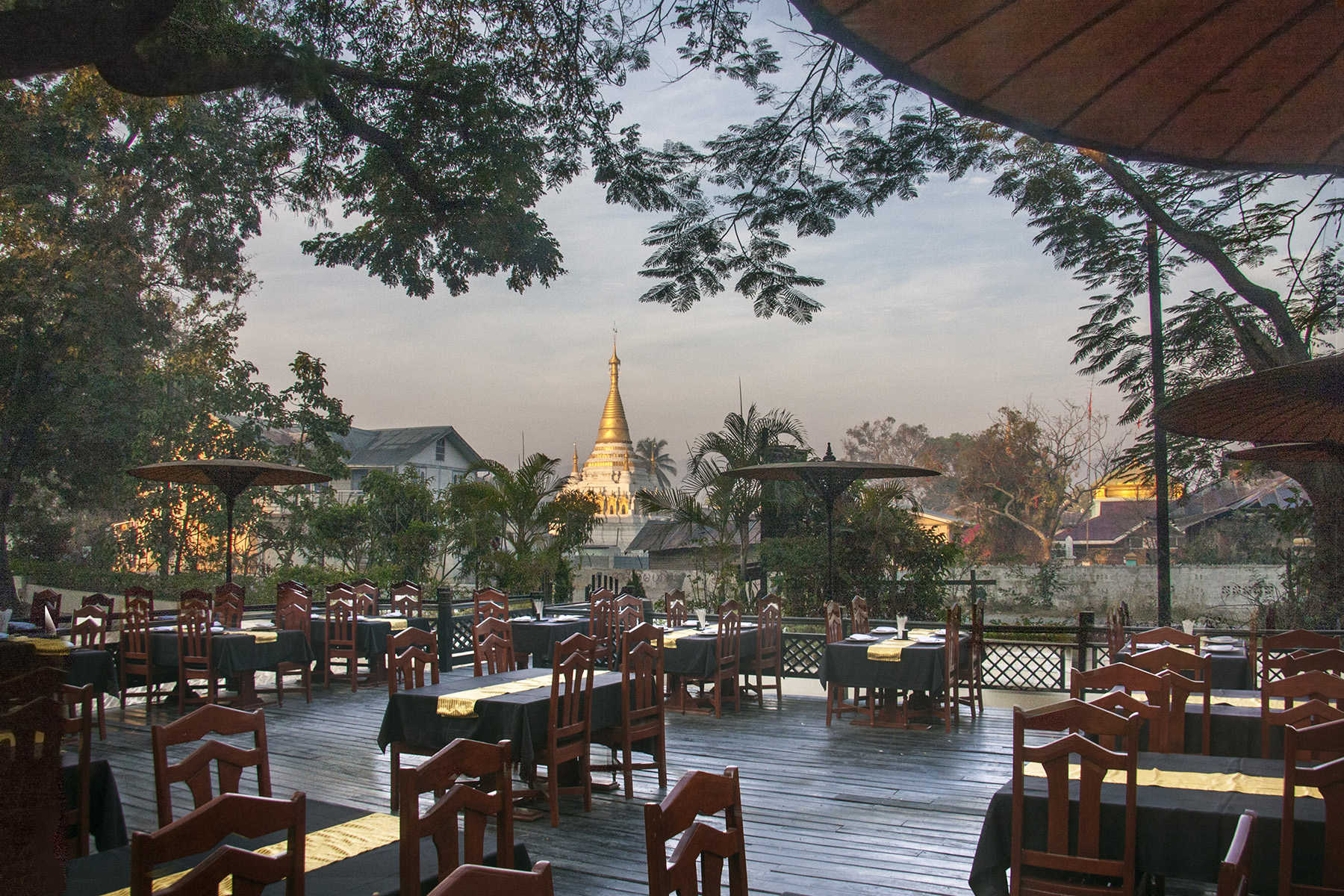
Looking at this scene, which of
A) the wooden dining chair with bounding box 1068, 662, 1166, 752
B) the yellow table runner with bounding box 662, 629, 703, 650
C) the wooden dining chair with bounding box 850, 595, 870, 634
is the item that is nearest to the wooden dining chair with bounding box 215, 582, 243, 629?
the yellow table runner with bounding box 662, 629, 703, 650

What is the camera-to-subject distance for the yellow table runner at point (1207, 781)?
3.53 m

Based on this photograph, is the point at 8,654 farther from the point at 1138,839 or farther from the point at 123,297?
the point at 1138,839

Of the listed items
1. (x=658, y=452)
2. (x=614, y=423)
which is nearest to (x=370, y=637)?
(x=614, y=423)

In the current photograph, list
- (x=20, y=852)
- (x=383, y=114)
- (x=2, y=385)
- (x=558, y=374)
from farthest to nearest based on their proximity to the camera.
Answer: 1. (x=558, y=374)
2. (x=383, y=114)
3. (x=2, y=385)
4. (x=20, y=852)

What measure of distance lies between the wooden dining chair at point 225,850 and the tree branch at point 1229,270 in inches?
535

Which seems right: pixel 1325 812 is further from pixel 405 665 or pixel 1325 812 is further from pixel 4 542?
pixel 4 542

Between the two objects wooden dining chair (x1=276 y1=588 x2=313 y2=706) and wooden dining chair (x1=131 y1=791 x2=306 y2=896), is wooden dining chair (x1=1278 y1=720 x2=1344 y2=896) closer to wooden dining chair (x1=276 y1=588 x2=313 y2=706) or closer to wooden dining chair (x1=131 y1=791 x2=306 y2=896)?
wooden dining chair (x1=131 y1=791 x2=306 y2=896)

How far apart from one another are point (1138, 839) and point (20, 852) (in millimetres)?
3249

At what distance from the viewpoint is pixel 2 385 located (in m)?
3.20

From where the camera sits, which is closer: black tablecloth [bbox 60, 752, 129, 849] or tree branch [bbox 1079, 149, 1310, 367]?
black tablecloth [bbox 60, 752, 129, 849]

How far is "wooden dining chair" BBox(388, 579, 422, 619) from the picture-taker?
12.1 meters

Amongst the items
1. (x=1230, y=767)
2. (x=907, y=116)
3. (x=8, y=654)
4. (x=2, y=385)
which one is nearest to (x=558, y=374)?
(x=907, y=116)

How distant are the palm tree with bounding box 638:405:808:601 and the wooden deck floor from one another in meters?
6.07

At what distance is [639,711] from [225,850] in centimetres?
453
